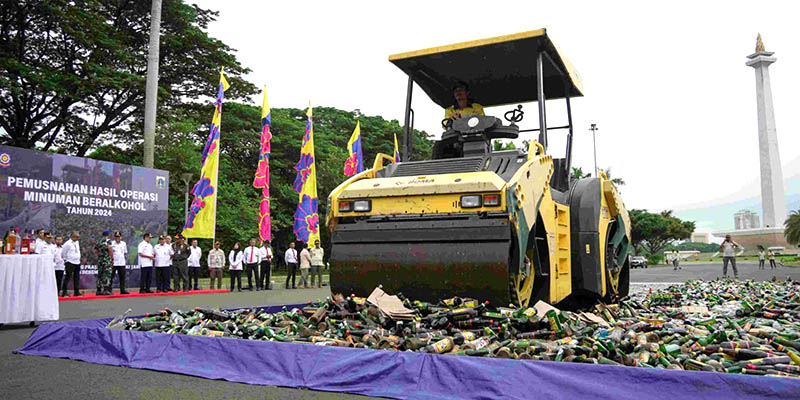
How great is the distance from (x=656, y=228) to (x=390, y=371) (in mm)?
67359

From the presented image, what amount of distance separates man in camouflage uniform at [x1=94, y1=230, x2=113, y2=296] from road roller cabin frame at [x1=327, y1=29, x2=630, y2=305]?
417 inches

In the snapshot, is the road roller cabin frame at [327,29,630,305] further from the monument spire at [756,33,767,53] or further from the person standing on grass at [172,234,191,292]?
the monument spire at [756,33,767,53]

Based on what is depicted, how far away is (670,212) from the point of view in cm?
7306

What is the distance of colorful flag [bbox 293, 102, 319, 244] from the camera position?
2105cm

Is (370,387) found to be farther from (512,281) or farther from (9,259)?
(9,259)

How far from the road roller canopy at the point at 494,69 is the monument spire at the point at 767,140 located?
6216cm

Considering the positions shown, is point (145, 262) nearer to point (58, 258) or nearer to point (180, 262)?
point (180, 262)

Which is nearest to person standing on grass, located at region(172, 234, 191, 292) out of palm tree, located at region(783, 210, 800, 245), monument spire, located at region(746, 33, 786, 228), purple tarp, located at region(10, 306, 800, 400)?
purple tarp, located at region(10, 306, 800, 400)

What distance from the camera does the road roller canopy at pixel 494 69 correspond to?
280 inches

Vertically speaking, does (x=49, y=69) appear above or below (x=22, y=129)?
above

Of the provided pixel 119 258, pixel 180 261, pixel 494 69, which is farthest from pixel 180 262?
pixel 494 69

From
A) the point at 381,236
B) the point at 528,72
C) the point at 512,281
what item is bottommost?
the point at 512,281

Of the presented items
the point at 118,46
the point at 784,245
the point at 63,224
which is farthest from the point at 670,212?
the point at 63,224

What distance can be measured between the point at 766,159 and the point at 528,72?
63.8 metres
